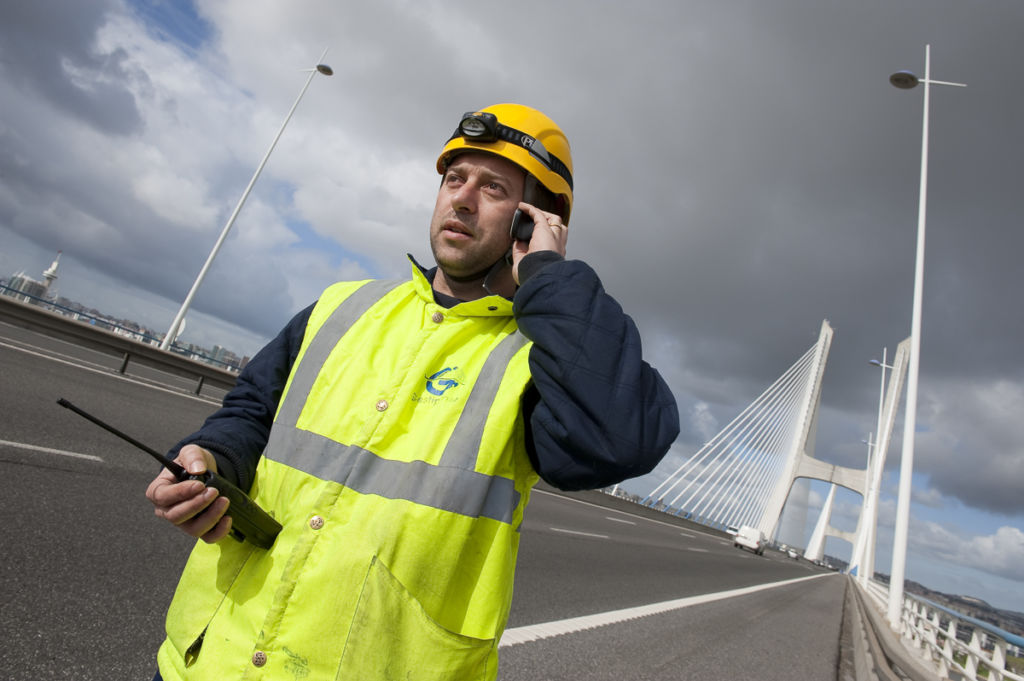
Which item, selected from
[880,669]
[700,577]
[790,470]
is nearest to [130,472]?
[880,669]

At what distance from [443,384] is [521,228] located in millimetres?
512

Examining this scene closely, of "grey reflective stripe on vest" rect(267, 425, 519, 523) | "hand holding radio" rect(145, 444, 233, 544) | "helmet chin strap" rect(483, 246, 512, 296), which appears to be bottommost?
"hand holding radio" rect(145, 444, 233, 544)

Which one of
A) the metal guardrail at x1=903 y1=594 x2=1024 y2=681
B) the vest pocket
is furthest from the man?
the metal guardrail at x1=903 y1=594 x2=1024 y2=681

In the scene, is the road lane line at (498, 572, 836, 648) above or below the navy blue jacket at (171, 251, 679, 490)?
below

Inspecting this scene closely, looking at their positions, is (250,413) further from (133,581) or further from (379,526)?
(133,581)

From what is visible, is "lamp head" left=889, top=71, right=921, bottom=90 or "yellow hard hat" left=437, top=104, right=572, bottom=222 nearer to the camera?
"yellow hard hat" left=437, top=104, right=572, bottom=222

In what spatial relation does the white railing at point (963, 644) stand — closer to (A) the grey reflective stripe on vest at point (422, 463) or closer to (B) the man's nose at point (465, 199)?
(A) the grey reflective stripe on vest at point (422, 463)

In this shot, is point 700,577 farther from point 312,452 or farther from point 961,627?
point 312,452

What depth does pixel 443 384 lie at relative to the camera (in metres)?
1.39

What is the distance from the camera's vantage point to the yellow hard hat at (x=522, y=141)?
1724 millimetres

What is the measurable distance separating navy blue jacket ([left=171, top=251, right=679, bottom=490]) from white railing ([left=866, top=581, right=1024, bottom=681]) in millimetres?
5470

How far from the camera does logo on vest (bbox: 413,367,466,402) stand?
137 cm

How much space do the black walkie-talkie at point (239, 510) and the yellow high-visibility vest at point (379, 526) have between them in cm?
3

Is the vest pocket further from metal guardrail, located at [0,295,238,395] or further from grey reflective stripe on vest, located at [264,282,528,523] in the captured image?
metal guardrail, located at [0,295,238,395]
